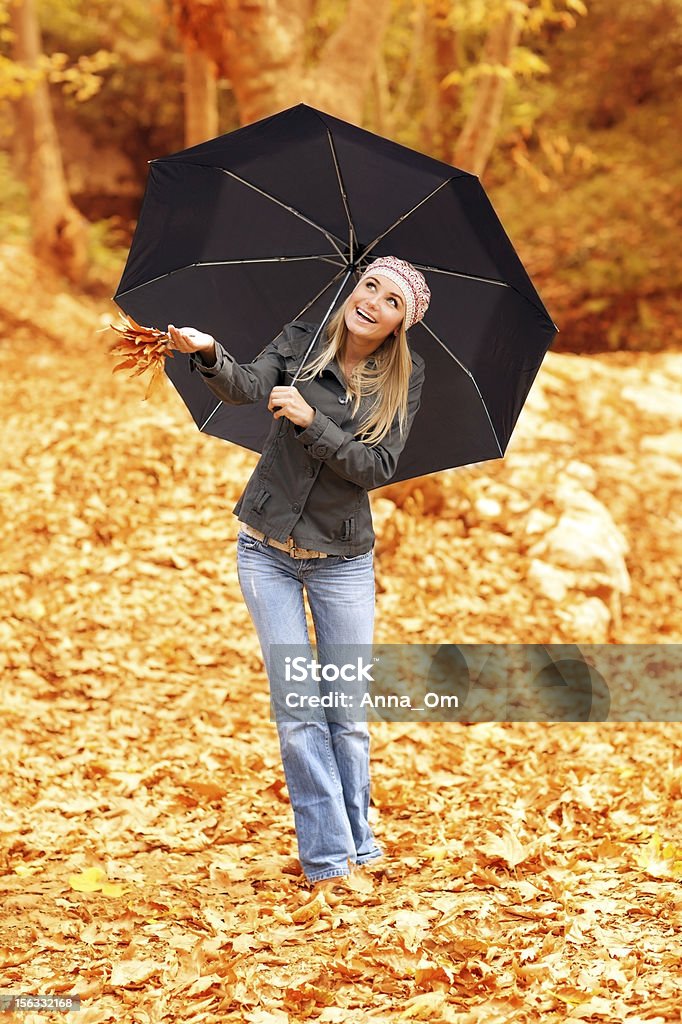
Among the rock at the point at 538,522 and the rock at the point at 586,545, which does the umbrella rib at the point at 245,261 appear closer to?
the rock at the point at 586,545

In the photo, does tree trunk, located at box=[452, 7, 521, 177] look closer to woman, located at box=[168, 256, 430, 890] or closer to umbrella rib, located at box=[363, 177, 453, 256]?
umbrella rib, located at box=[363, 177, 453, 256]

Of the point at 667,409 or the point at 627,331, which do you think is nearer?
the point at 667,409

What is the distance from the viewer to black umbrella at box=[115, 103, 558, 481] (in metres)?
3.56

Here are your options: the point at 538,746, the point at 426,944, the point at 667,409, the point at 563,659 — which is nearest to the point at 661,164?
the point at 667,409

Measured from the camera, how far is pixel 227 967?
Answer: 3293 mm

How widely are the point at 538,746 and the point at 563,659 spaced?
42.7 inches

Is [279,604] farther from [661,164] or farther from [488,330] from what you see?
[661,164]

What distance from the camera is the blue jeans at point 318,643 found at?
141 inches

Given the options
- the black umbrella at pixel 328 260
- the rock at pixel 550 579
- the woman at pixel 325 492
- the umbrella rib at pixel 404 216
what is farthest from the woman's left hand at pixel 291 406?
the rock at pixel 550 579

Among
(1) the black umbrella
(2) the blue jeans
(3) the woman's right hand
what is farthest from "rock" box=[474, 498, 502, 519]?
(3) the woman's right hand

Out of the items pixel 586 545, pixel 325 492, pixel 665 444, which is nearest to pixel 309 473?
pixel 325 492
